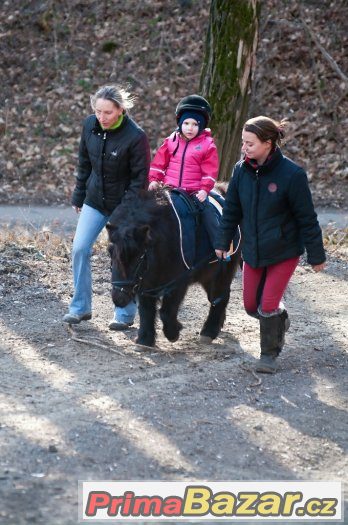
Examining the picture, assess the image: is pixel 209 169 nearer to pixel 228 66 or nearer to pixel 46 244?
pixel 46 244

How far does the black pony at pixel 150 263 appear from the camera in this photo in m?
7.27

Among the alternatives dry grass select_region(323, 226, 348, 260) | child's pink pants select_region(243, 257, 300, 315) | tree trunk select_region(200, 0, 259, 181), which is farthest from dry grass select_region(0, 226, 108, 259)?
child's pink pants select_region(243, 257, 300, 315)

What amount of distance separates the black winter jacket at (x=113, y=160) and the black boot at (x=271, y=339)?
172cm

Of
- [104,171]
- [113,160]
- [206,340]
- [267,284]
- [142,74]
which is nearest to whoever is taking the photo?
[267,284]

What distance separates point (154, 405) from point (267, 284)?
1.45 metres

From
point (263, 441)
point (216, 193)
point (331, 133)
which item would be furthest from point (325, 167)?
point (263, 441)

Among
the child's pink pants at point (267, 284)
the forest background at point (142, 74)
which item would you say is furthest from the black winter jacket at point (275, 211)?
the forest background at point (142, 74)

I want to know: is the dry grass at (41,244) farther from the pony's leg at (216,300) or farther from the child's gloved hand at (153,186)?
the child's gloved hand at (153,186)

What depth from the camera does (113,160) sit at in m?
8.00

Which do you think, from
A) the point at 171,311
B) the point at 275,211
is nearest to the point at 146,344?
the point at 171,311

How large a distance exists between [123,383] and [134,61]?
49.6 feet

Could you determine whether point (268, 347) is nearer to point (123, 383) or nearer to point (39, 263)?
point (123, 383)

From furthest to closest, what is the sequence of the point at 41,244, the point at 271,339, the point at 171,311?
the point at 41,244 < the point at 171,311 < the point at 271,339

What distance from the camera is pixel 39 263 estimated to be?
10719 mm
